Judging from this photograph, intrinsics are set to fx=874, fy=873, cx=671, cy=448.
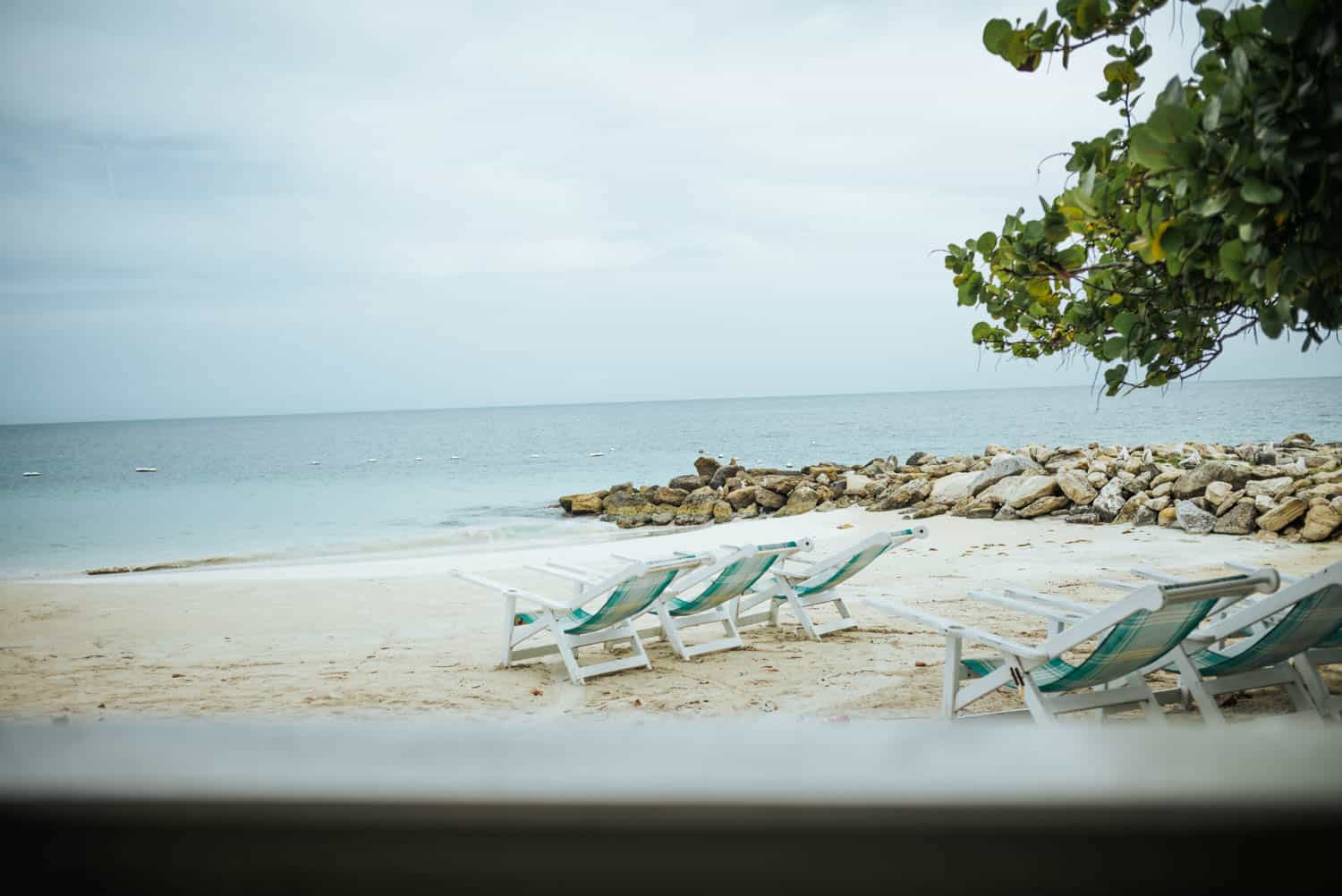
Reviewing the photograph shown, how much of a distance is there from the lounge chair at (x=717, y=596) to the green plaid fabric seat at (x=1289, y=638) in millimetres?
2796

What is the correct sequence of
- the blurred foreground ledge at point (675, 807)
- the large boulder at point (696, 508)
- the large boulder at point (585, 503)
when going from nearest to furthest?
the blurred foreground ledge at point (675, 807)
the large boulder at point (696, 508)
the large boulder at point (585, 503)

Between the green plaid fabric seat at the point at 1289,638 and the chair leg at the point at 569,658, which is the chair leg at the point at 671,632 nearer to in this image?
the chair leg at the point at 569,658

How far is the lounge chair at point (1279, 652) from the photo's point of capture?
366 centimetres

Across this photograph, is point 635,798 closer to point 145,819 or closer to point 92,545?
point 145,819

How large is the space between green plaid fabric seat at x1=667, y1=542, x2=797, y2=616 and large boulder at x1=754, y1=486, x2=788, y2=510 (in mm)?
12748

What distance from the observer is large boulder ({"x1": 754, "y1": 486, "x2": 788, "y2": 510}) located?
1900 cm

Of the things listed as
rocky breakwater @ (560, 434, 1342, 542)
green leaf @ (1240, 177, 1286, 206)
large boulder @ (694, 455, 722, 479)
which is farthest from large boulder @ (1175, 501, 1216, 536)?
large boulder @ (694, 455, 722, 479)

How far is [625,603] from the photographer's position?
18.3 feet

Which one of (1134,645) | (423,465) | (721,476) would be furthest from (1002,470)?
(423,465)

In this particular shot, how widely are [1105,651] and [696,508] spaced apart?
15.7 meters

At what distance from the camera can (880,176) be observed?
31.9 m

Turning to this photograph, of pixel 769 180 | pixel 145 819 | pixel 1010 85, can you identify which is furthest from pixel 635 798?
pixel 769 180

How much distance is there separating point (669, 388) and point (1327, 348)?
7881 cm

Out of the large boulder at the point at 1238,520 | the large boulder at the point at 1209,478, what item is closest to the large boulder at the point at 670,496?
the large boulder at the point at 1209,478
